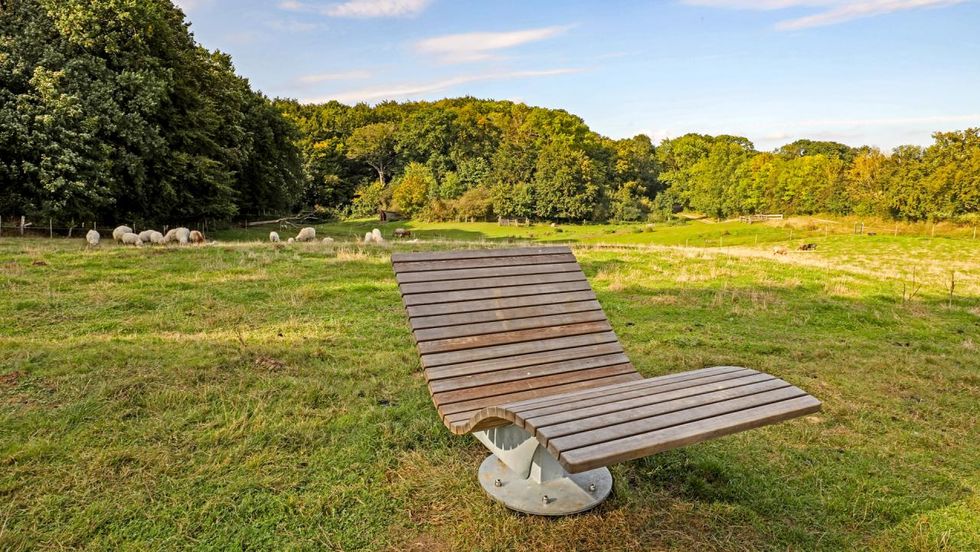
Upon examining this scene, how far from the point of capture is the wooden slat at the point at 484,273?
4188mm

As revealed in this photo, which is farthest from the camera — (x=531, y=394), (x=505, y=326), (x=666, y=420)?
(x=505, y=326)

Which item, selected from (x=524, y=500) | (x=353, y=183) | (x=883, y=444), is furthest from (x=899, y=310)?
(x=353, y=183)

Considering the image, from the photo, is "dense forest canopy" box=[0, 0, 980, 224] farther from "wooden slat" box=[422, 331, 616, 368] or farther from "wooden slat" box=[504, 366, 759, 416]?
"wooden slat" box=[504, 366, 759, 416]

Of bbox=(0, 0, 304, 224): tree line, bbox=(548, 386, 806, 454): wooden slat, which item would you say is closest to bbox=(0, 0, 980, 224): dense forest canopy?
bbox=(0, 0, 304, 224): tree line

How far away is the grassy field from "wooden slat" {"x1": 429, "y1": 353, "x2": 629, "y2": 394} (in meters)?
0.71

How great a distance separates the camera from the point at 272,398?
16.5ft

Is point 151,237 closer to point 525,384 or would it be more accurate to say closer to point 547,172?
point 525,384

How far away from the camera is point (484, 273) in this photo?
4.46 m

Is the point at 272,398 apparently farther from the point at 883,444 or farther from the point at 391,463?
the point at 883,444

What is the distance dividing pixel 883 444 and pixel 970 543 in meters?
1.37

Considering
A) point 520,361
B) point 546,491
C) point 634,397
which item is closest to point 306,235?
point 520,361

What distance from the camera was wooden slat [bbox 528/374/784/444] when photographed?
2625mm

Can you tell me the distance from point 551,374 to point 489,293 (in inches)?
32.1

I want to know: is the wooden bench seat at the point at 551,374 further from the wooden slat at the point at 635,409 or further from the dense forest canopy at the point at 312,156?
the dense forest canopy at the point at 312,156
